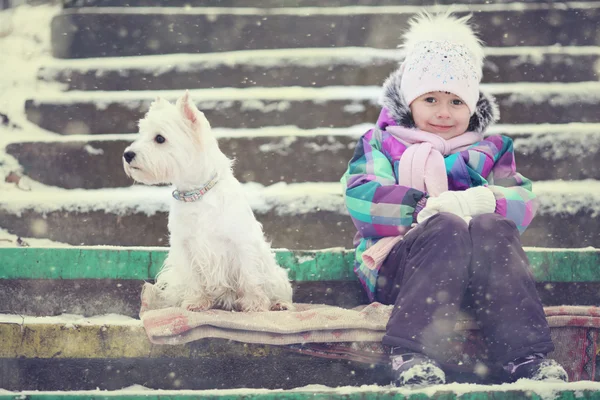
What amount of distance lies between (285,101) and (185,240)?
1.94 m

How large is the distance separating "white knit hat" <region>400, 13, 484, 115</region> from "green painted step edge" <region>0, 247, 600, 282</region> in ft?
2.16

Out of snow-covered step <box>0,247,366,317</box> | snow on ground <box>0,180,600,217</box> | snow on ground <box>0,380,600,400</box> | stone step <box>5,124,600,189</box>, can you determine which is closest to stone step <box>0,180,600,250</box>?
snow on ground <box>0,180,600,217</box>

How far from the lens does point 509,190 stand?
2461 millimetres

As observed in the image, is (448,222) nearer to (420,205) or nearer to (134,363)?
(420,205)

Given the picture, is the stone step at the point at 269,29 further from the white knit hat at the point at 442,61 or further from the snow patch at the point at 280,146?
the white knit hat at the point at 442,61

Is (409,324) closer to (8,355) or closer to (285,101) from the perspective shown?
(8,355)

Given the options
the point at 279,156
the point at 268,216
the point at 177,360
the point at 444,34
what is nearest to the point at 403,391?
the point at 177,360

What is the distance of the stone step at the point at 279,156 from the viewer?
13.2ft

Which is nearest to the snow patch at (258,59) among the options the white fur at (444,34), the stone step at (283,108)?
the stone step at (283,108)

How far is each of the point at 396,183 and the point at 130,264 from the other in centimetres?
107

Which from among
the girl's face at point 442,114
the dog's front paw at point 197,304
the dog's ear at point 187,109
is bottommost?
the dog's front paw at point 197,304

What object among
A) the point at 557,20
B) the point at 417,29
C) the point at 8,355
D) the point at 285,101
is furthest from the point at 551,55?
the point at 8,355

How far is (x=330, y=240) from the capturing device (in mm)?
3787

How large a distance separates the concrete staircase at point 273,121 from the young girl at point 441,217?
1.24 feet
